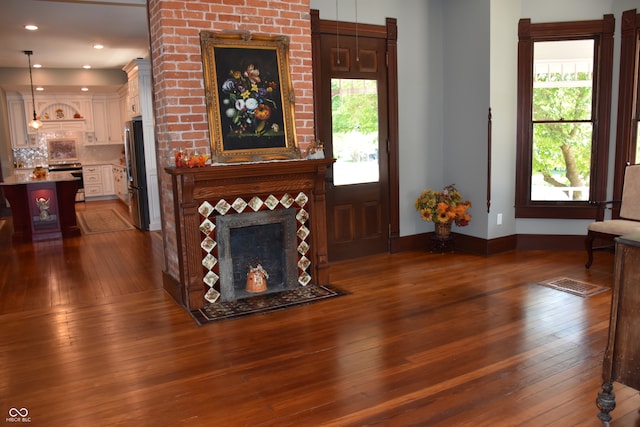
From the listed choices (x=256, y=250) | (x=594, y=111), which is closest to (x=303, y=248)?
(x=256, y=250)

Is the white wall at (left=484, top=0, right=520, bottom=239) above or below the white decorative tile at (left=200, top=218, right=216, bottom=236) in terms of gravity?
above

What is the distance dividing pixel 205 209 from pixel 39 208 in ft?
15.9

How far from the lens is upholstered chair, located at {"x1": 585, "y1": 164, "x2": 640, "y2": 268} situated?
4953mm

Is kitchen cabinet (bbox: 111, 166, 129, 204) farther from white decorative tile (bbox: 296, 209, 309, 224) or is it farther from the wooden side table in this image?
the wooden side table

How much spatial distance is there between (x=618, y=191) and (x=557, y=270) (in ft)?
4.58

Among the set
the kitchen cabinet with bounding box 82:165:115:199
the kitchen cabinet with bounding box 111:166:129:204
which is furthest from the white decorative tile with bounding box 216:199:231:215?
the kitchen cabinet with bounding box 82:165:115:199

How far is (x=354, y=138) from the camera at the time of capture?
579 cm

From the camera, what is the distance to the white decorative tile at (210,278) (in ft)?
14.3

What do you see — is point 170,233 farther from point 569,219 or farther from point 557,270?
point 569,219

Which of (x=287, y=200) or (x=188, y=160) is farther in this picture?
(x=287, y=200)

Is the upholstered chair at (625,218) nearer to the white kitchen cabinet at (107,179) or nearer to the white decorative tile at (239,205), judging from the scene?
the white decorative tile at (239,205)

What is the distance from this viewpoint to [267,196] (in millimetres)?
4543

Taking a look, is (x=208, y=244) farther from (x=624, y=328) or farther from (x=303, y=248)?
(x=624, y=328)

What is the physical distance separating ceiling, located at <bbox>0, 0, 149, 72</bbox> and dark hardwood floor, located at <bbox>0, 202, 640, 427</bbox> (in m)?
3.12
